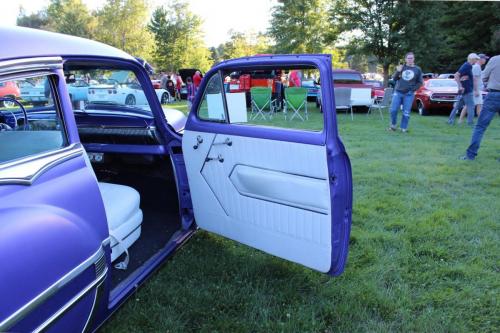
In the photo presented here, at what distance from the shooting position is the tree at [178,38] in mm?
38062

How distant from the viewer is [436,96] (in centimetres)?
1273

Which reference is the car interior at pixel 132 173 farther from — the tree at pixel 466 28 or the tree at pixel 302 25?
the tree at pixel 466 28

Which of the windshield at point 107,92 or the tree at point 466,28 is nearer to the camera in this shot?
the windshield at point 107,92

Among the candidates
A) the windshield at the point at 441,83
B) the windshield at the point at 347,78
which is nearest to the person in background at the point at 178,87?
the windshield at the point at 347,78

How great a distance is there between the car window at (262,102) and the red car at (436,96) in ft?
11.4

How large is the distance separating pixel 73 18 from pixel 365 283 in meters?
44.8

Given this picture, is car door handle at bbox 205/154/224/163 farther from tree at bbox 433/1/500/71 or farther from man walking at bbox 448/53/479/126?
tree at bbox 433/1/500/71

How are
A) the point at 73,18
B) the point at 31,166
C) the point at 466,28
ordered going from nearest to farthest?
the point at 31,166, the point at 466,28, the point at 73,18

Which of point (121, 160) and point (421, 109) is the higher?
point (121, 160)

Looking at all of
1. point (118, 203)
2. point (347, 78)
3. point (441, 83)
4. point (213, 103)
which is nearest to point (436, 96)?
point (441, 83)

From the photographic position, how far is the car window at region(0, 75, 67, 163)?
1.82 meters

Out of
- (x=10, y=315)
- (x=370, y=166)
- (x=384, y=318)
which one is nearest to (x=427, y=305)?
(x=384, y=318)

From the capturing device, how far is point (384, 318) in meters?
2.53

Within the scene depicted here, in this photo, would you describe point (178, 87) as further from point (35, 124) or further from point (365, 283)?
point (365, 283)
